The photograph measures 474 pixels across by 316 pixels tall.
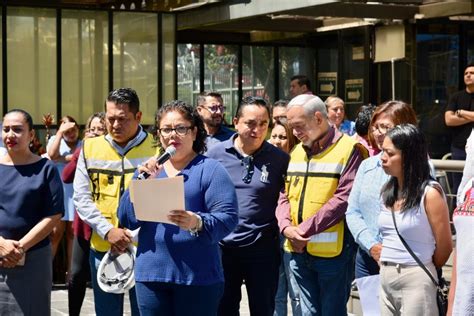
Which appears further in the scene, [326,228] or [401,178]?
[326,228]

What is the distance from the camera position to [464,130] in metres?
14.0

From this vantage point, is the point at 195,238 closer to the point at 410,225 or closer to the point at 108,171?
the point at 410,225

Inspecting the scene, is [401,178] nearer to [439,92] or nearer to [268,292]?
[268,292]

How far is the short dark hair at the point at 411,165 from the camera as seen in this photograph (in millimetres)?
6648

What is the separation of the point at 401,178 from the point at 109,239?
2311mm

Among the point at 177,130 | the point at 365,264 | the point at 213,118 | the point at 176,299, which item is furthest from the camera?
the point at 213,118

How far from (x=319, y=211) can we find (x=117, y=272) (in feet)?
4.83

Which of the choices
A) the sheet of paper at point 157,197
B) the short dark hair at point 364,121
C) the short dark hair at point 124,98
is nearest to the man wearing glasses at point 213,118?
the short dark hair at point 364,121

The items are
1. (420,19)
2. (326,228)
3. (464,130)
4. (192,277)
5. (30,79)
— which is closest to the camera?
(192,277)

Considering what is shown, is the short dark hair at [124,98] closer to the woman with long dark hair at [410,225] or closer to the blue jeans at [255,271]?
the blue jeans at [255,271]

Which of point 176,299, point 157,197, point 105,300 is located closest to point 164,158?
point 157,197

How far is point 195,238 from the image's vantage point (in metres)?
6.57

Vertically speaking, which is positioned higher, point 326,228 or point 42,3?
point 42,3

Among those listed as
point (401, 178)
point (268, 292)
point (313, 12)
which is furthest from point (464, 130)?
point (401, 178)
